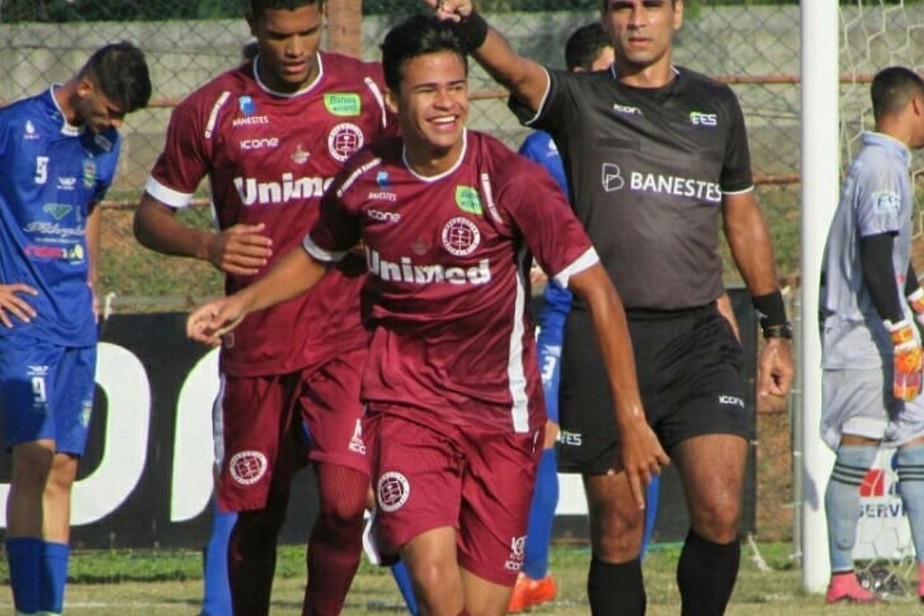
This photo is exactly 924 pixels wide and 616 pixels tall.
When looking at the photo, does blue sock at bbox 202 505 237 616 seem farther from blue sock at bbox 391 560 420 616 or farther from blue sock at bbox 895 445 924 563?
blue sock at bbox 895 445 924 563

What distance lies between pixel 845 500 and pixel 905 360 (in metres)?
0.71

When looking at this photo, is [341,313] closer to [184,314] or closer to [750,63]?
[184,314]

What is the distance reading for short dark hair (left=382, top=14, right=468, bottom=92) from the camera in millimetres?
5945

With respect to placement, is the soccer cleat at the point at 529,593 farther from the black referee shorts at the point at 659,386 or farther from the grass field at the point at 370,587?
the black referee shorts at the point at 659,386

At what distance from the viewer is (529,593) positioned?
9117 mm

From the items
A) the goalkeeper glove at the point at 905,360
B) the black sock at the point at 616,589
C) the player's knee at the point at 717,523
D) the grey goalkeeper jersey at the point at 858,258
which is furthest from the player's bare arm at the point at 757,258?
the grey goalkeeper jersey at the point at 858,258

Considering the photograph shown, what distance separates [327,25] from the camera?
10031 millimetres

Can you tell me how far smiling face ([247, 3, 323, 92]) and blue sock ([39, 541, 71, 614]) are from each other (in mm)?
2449

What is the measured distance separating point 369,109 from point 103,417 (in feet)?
13.6

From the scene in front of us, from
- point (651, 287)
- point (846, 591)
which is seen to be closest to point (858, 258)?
point (846, 591)

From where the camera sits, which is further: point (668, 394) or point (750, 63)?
point (750, 63)

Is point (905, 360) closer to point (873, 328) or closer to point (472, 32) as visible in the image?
point (873, 328)

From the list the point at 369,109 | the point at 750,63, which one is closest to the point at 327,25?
the point at 369,109

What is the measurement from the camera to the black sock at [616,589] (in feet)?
21.9
